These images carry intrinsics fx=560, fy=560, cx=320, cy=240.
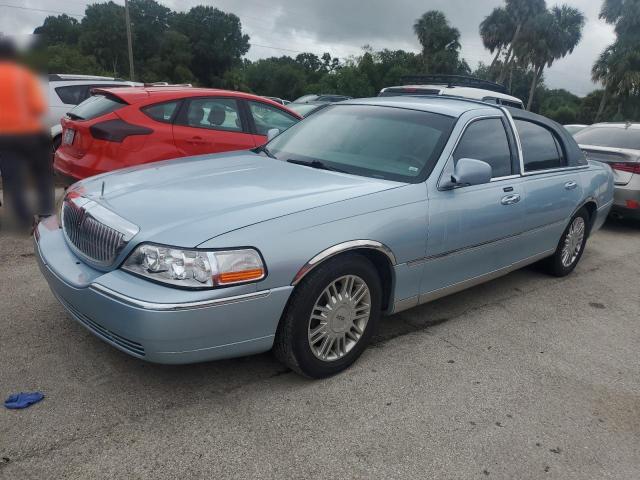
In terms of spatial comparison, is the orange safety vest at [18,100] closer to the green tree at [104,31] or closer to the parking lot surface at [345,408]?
the green tree at [104,31]

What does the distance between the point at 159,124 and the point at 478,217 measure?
351 cm

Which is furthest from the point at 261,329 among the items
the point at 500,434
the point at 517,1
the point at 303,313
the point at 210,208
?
the point at 517,1

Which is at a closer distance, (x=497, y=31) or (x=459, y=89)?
(x=459, y=89)

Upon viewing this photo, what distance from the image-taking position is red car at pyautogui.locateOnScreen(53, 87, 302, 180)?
5.08 metres

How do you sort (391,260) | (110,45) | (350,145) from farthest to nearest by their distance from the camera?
(350,145)
(391,260)
(110,45)

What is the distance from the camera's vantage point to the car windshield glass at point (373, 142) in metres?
3.60

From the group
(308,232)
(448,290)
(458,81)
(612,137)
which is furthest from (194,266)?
(458,81)

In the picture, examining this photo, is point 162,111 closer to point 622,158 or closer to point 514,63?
point 622,158

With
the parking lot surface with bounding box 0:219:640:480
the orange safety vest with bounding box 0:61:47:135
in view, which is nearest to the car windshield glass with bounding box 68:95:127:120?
the parking lot surface with bounding box 0:219:640:480

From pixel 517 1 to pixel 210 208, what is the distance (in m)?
46.6

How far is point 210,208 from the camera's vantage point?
282cm

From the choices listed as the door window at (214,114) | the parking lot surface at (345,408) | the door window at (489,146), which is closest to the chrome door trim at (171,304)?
the parking lot surface at (345,408)

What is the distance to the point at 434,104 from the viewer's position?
13.6 ft

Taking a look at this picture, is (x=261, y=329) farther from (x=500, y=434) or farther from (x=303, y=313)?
(x=500, y=434)
